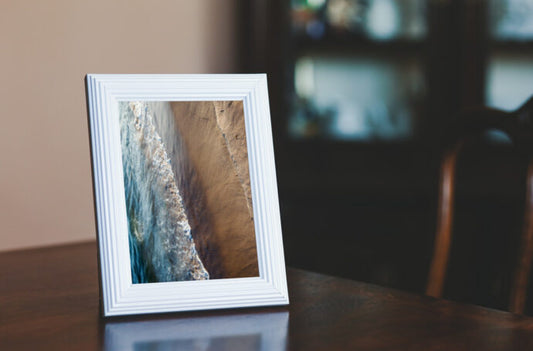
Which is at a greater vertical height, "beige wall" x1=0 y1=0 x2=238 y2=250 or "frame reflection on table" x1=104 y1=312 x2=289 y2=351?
"beige wall" x1=0 y1=0 x2=238 y2=250

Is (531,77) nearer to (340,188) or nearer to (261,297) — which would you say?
(340,188)

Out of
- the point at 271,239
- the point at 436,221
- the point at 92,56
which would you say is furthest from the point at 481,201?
the point at 271,239

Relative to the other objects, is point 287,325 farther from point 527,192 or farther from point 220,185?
point 527,192

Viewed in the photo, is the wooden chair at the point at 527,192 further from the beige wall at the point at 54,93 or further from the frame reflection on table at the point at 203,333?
the beige wall at the point at 54,93

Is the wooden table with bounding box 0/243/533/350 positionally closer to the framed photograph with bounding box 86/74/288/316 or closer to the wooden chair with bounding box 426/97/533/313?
the framed photograph with bounding box 86/74/288/316

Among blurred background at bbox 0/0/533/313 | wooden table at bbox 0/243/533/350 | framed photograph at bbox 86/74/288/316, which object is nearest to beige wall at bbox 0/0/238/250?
blurred background at bbox 0/0/533/313

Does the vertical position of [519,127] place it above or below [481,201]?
above

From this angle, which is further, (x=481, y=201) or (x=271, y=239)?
(x=481, y=201)
